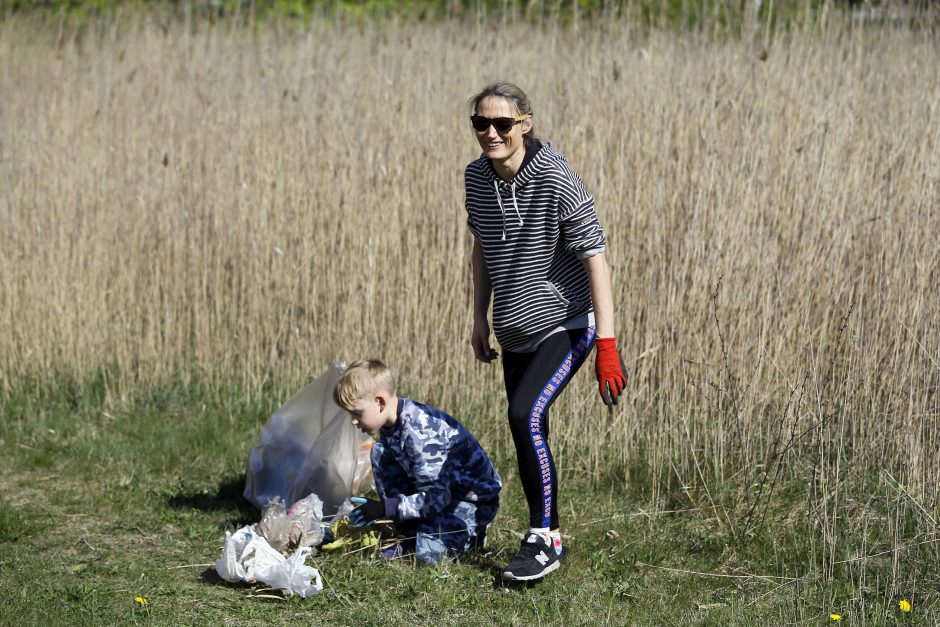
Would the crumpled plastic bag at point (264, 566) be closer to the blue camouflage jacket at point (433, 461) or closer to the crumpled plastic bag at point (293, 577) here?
the crumpled plastic bag at point (293, 577)

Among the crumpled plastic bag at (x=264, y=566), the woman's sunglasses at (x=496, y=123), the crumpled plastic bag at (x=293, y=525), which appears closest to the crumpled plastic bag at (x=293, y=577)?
the crumpled plastic bag at (x=264, y=566)

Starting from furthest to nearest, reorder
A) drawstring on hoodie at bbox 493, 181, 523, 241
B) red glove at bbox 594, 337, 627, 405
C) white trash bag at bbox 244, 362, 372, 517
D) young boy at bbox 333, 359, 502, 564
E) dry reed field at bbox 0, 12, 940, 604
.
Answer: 1. dry reed field at bbox 0, 12, 940, 604
2. white trash bag at bbox 244, 362, 372, 517
3. young boy at bbox 333, 359, 502, 564
4. drawstring on hoodie at bbox 493, 181, 523, 241
5. red glove at bbox 594, 337, 627, 405

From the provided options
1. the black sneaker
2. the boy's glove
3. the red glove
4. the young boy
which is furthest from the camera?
the boy's glove

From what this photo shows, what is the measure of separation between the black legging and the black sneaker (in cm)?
7

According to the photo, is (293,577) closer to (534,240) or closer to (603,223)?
(534,240)

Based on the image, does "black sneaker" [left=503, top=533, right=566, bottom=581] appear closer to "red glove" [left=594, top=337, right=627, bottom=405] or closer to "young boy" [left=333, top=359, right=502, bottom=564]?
"young boy" [left=333, top=359, right=502, bottom=564]

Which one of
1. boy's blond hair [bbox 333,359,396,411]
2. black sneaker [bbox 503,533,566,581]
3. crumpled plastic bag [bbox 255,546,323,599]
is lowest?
crumpled plastic bag [bbox 255,546,323,599]

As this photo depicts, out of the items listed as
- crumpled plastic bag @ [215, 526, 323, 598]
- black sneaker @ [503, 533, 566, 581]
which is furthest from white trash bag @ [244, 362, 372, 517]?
black sneaker @ [503, 533, 566, 581]

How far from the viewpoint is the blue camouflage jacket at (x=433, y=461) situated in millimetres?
3576

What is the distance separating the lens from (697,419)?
4387 mm

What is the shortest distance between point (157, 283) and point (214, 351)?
49cm

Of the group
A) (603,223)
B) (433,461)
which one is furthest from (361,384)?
(603,223)

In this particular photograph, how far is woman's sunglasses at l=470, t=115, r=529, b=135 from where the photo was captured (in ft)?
10.6

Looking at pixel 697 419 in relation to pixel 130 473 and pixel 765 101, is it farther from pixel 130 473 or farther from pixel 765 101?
pixel 130 473
